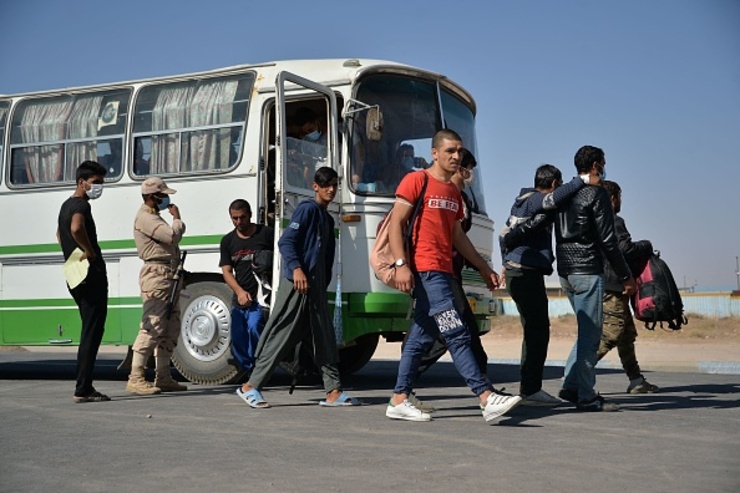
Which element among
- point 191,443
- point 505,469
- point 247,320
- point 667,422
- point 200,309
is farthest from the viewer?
point 200,309

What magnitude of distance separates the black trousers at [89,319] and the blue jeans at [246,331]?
1.64 metres

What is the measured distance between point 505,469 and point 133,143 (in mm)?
7997

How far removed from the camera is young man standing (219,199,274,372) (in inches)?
425

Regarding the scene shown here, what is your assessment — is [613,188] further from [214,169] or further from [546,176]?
[214,169]

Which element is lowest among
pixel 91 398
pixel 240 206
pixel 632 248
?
pixel 91 398

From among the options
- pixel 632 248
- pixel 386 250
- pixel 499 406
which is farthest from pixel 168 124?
pixel 499 406

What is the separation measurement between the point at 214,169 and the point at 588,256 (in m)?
4.85

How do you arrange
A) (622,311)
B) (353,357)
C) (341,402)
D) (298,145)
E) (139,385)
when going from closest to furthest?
(341,402) → (622,311) → (139,385) → (298,145) → (353,357)

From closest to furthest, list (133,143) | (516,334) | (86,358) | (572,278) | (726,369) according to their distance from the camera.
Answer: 1. (572,278)
2. (86,358)
3. (133,143)
4. (726,369)
5. (516,334)

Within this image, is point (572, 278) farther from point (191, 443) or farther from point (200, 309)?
point (200, 309)

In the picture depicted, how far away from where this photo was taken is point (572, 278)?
8773 millimetres

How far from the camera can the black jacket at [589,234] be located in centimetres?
867

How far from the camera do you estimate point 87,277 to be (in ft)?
31.4

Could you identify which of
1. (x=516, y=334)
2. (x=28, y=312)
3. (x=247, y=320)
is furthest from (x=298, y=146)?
(x=516, y=334)
